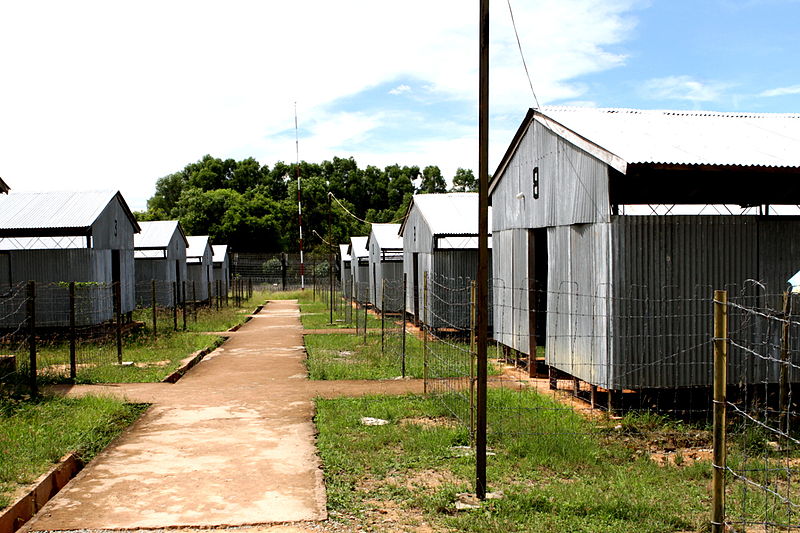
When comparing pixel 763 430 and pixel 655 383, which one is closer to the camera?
pixel 763 430

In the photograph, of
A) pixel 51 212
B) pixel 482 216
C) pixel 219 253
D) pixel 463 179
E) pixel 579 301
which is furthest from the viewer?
pixel 463 179

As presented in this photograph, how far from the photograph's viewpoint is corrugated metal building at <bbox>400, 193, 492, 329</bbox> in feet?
62.3

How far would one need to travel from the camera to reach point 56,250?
1903 centimetres

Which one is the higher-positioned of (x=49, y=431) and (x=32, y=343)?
(x=32, y=343)

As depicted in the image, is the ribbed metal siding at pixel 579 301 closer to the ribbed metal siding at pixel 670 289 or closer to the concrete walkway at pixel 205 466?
the ribbed metal siding at pixel 670 289

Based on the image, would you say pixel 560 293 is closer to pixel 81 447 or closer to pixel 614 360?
pixel 614 360

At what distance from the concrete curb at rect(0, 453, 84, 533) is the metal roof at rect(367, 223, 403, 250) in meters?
21.1

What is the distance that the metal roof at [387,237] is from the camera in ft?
94.7

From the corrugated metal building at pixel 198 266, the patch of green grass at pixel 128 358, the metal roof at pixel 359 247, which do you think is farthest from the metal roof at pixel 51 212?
the metal roof at pixel 359 247

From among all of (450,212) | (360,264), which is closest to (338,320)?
(450,212)

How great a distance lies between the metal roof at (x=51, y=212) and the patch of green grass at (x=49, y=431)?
378 inches

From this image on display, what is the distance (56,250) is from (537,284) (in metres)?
12.8

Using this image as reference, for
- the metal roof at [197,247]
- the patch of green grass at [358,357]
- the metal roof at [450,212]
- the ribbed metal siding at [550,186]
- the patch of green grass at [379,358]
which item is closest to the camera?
the ribbed metal siding at [550,186]

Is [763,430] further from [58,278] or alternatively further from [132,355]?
[58,278]
